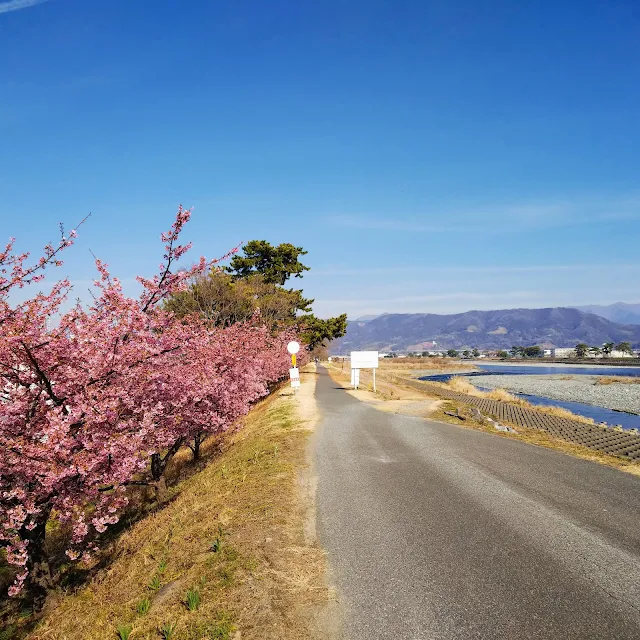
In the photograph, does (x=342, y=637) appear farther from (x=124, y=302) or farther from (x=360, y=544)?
(x=124, y=302)

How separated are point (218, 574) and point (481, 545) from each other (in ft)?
13.2

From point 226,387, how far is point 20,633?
941 cm

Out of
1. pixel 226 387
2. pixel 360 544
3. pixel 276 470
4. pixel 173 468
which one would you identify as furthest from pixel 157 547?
pixel 173 468

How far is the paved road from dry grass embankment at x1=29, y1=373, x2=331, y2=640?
0.55 metres

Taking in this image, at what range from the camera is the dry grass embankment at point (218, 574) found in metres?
5.26

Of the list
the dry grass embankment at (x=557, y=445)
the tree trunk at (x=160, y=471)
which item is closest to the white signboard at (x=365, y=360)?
the dry grass embankment at (x=557, y=445)

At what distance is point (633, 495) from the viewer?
362 inches

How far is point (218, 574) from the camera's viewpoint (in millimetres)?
6332

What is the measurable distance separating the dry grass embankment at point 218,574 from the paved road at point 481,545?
551 millimetres

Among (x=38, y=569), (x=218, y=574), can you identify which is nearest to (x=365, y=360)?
(x=38, y=569)

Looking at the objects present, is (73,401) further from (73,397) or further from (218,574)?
(218,574)

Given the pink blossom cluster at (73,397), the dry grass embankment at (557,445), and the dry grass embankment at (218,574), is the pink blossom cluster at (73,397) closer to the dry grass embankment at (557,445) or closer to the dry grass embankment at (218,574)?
the dry grass embankment at (218,574)

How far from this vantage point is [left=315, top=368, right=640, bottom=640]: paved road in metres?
5.07

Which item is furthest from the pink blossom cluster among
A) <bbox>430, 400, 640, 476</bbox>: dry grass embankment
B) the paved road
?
<bbox>430, 400, 640, 476</bbox>: dry grass embankment
